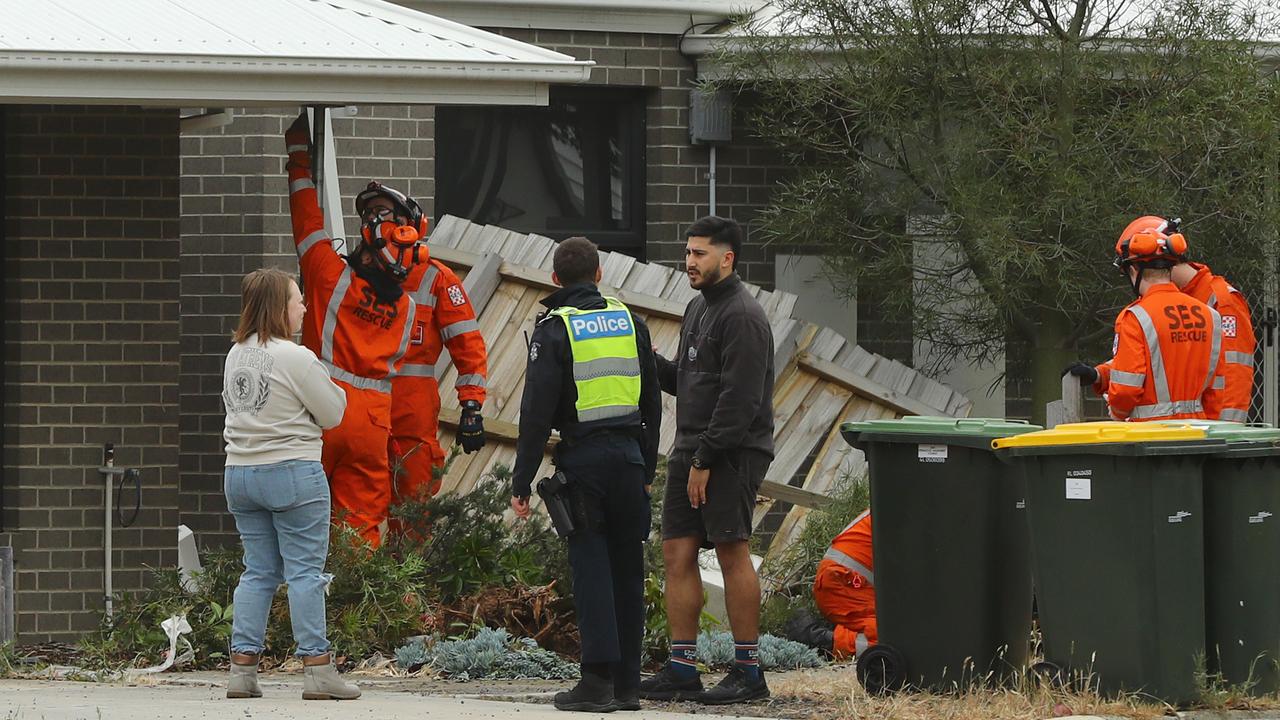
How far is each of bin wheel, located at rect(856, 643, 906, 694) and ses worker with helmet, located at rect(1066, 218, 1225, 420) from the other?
186 cm

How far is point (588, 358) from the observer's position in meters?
7.64

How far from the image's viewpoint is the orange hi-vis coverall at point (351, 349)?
9.61 m

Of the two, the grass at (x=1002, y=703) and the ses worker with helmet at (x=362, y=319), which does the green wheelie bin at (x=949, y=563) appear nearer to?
the grass at (x=1002, y=703)

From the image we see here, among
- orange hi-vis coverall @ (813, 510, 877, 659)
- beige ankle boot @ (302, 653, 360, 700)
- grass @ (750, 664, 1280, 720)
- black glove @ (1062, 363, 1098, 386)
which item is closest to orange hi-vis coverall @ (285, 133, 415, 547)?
beige ankle boot @ (302, 653, 360, 700)

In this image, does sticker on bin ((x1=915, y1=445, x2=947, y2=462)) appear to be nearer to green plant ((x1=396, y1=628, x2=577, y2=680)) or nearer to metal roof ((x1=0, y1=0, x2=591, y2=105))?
green plant ((x1=396, y1=628, x2=577, y2=680))

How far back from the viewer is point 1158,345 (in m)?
8.88

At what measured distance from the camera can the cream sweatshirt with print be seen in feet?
24.9

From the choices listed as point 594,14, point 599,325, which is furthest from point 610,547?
point 594,14

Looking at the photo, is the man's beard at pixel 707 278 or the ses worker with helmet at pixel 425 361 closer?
the man's beard at pixel 707 278

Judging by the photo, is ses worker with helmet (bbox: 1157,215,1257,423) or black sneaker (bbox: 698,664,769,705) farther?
ses worker with helmet (bbox: 1157,215,1257,423)

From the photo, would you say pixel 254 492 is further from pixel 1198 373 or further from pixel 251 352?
pixel 1198 373

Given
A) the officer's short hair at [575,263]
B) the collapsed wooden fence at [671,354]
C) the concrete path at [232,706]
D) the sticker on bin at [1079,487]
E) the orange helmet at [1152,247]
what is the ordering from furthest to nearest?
the collapsed wooden fence at [671,354]
the orange helmet at [1152,247]
the officer's short hair at [575,263]
the sticker on bin at [1079,487]
the concrete path at [232,706]

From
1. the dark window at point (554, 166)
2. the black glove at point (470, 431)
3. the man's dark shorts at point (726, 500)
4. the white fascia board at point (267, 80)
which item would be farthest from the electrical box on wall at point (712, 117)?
the man's dark shorts at point (726, 500)

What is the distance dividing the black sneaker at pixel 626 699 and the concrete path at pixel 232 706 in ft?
0.15
